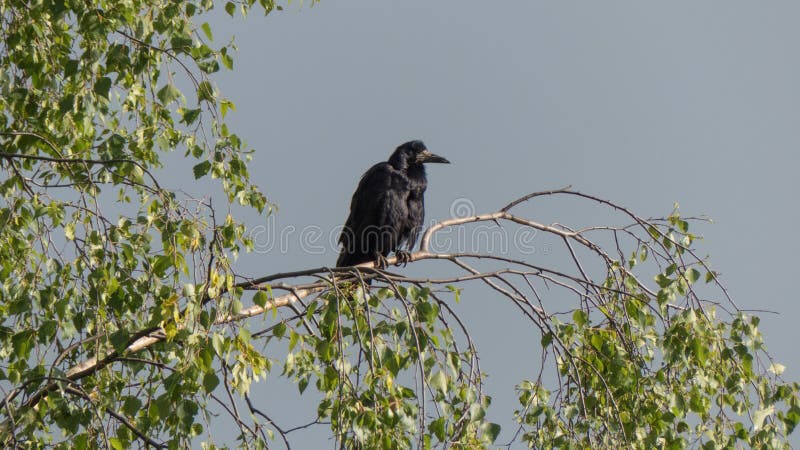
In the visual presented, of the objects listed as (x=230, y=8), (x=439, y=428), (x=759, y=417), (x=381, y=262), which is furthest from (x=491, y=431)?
(x=381, y=262)

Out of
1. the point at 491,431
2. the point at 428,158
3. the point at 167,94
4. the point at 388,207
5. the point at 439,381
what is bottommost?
the point at 491,431

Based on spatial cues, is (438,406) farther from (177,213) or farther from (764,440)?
(764,440)

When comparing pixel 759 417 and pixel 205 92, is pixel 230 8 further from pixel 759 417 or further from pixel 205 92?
pixel 759 417

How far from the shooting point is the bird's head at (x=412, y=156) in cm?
795

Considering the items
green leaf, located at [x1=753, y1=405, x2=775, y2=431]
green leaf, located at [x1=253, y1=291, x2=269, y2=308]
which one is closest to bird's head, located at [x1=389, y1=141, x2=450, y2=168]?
green leaf, located at [x1=753, y1=405, x2=775, y2=431]

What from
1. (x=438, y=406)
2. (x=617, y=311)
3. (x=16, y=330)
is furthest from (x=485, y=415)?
(x=16, y=330)

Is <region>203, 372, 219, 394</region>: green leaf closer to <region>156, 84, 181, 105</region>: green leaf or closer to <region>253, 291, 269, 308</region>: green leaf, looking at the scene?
<region>253, 291, 269, 308</region>: green leaf

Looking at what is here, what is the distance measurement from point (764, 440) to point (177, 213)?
98.4 inches

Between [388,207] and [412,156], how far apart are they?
64 cm

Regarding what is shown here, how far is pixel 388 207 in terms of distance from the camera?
754cm

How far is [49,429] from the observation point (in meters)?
4.20

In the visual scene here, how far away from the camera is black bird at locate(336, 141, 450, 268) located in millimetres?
7566

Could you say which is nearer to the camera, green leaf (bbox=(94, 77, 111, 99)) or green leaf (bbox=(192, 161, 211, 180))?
green leaf (bbox=(94, 77, 111, 99))

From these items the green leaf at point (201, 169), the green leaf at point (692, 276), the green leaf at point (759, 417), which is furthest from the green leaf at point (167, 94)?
the green leaf at point (759, 417)
